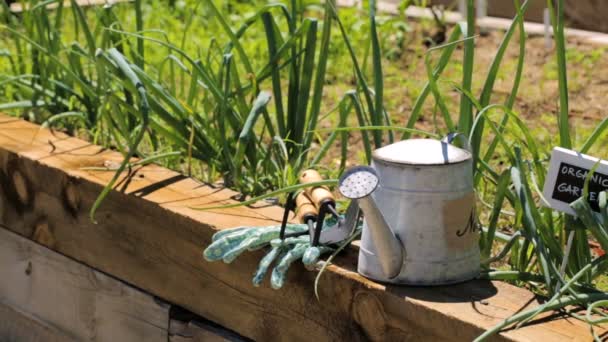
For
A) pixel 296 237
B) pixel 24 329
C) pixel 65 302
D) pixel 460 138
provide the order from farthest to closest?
pixel 24 329 → pixel 65 302 → pixel 296 237 → pixel 460 138

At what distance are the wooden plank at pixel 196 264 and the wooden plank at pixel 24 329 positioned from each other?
0.82ft

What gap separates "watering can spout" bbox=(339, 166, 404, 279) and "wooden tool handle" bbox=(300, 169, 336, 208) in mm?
222

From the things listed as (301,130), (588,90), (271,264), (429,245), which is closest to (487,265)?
(429,245)

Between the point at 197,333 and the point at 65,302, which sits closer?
the point at 197,333

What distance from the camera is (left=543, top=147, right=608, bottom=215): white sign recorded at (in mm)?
1850

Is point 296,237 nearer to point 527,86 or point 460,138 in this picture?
point 460,138

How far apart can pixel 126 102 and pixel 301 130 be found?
1.61 ft

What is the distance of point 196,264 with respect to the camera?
7.97 ft

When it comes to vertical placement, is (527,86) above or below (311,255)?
below

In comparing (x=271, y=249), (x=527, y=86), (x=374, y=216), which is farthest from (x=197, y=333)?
(x=527, y=86)

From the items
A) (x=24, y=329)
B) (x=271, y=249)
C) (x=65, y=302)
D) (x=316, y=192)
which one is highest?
(x=316, y=192)

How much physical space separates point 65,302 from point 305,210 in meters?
0.97

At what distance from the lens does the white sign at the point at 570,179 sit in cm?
185

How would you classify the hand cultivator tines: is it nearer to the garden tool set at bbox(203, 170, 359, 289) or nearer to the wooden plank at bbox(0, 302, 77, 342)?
the garden tool set at bbox(203, 170, 359, 289)
